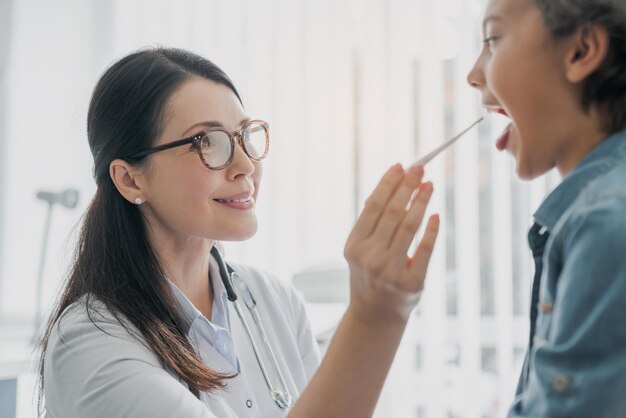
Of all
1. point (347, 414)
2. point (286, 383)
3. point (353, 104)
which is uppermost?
point (353, 104)

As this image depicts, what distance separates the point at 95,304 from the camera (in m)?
1.22

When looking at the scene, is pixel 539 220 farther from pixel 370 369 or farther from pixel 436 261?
pixel 436 261

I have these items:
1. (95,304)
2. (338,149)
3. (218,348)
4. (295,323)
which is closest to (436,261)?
(338,149)

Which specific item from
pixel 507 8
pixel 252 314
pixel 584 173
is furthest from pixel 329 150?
pixel 584 173

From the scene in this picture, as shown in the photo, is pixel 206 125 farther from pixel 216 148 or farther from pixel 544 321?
pixel 544 321

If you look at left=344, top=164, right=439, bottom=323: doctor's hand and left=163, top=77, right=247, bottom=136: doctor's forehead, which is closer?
left=344, top=164, right=439, bottom=323: doctor's hand

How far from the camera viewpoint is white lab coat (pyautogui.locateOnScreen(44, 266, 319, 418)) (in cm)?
106

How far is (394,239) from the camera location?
32.7 inches

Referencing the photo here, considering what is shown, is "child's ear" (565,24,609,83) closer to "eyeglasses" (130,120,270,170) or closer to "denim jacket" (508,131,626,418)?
"denim jacket" (508,131,626,418)

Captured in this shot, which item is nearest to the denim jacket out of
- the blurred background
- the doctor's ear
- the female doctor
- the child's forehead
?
the child's forehead

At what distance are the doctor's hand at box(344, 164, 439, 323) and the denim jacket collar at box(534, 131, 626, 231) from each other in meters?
0.13

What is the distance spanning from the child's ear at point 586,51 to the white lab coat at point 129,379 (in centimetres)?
68

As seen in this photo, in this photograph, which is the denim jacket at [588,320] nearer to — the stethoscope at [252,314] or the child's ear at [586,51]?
the child's ear at [586,51]

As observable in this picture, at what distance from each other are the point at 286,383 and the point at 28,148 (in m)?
1.78
